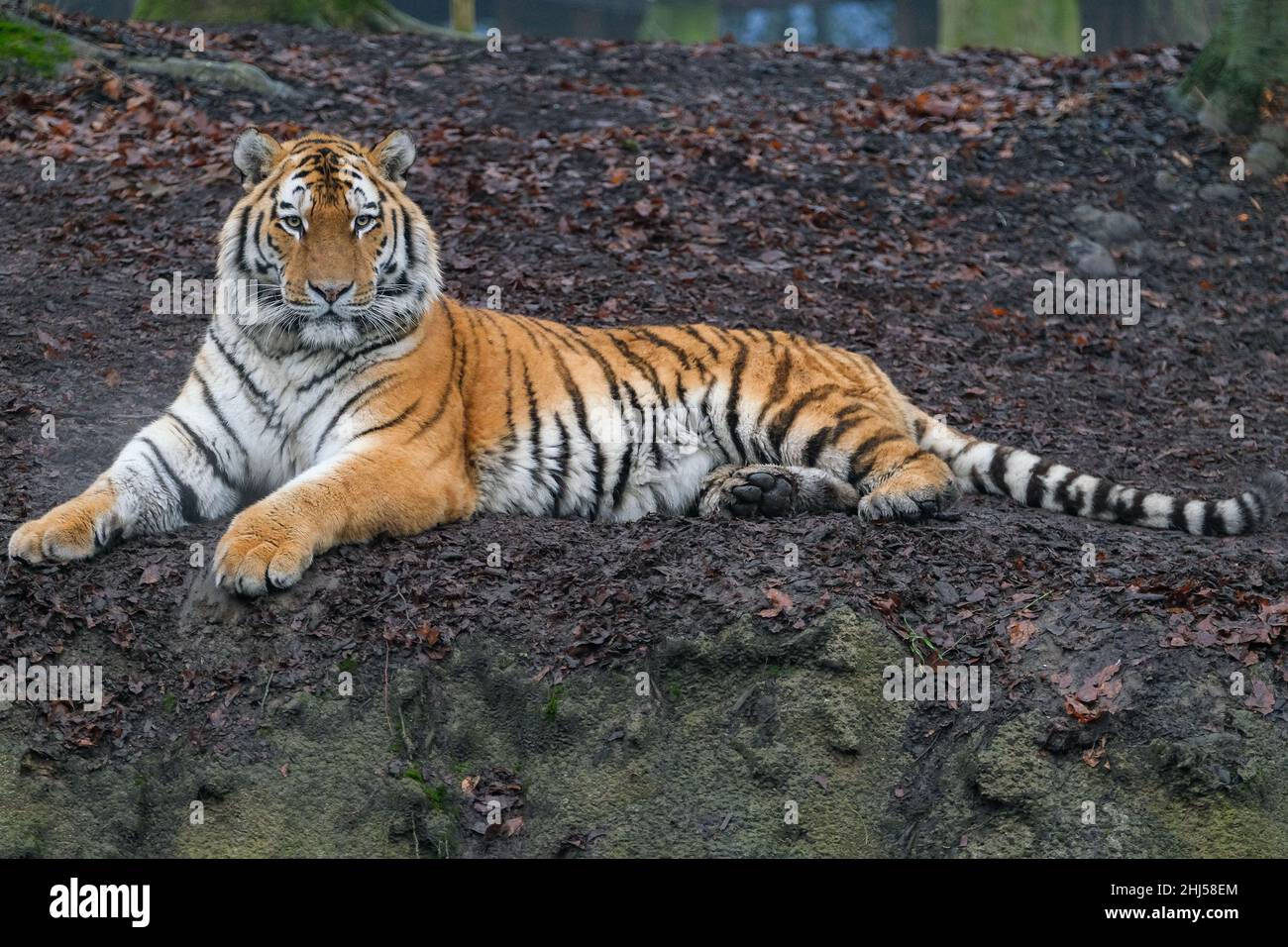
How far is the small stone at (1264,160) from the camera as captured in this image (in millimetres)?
9867

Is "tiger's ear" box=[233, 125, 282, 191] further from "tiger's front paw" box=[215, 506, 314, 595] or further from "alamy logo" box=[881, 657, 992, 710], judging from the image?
"alamy logo" box=[881, 657, 992, 710]

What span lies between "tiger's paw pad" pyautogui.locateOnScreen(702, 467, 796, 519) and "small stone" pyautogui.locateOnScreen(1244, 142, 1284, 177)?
5.98 m

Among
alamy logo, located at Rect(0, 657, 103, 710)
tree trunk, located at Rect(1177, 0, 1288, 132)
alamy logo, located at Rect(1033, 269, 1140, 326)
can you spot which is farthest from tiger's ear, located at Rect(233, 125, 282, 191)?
tree trunk, located at Rect(1177, 0, 1288, 132)

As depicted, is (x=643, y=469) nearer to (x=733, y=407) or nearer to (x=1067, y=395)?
(x=733, y=407)

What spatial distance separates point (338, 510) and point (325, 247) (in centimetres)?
102

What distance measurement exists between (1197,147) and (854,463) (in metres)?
5.73

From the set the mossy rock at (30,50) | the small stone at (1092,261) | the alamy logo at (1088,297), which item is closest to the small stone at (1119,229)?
the small stone at (1092,261)

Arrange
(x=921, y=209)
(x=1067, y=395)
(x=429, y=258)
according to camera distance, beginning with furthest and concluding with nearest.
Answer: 1. (x=921, y=209)
2. (x=1067, y=395)
3. (x=429, y=258)

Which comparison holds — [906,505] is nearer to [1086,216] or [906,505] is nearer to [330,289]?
[330,289]

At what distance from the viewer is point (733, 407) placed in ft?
19.8

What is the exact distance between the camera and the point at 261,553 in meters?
4.64

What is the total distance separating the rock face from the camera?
4.36 metres

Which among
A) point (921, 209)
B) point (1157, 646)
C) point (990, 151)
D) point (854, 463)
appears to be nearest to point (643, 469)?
point (854, 463)

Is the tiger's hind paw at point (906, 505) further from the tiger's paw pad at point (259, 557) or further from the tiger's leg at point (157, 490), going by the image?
the tiger's leg at point (157, 490)
